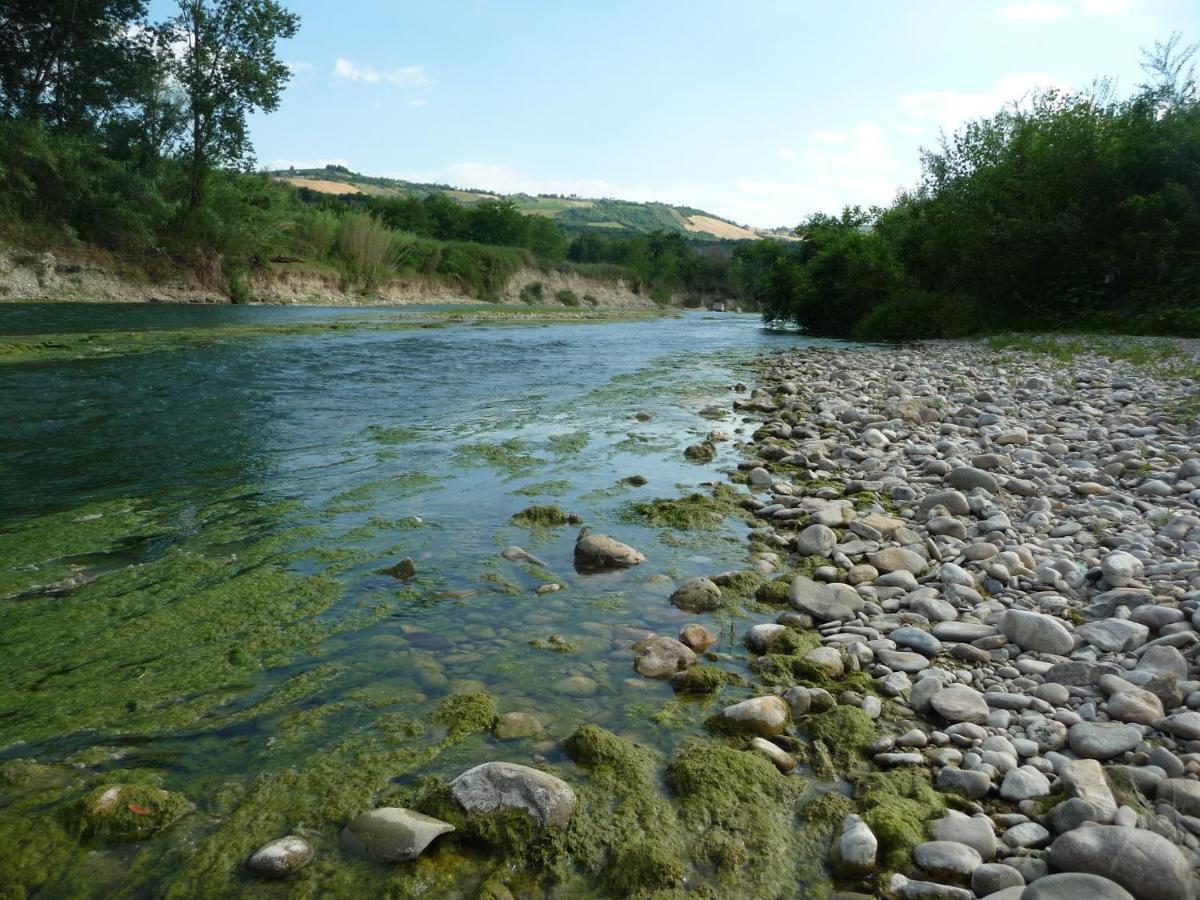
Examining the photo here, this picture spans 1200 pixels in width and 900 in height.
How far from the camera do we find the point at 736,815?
2.51m

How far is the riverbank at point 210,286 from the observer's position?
2756 centimetres

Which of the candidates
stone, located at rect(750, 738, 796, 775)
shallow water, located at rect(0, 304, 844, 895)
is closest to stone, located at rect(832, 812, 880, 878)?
stone, located at rect(750, 738, 796, 775)

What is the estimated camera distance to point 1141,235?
1978 cm

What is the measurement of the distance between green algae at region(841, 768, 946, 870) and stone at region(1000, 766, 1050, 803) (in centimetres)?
22

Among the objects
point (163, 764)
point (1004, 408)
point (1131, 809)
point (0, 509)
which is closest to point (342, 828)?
point (163, 764)

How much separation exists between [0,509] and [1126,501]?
8.35 meters

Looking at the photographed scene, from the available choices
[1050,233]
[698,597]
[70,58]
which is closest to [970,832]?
[698,597]

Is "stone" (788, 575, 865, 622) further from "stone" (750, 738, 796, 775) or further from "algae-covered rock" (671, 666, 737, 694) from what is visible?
"stone" (750, 738, 796, 775)

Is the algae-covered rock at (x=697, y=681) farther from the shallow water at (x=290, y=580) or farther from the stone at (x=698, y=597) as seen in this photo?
the stone at (x=698, y=597)

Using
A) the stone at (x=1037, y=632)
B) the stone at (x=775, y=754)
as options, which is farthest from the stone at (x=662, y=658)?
the stone at (x=1037, y=632)

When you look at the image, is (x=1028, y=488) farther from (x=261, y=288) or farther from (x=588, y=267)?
(x=588, y=267)

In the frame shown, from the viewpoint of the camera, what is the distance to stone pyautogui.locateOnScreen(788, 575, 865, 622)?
4062 millimetres

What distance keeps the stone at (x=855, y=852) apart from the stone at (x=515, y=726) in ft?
4.04

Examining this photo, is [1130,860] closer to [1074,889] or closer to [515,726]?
A: [1074,889]
